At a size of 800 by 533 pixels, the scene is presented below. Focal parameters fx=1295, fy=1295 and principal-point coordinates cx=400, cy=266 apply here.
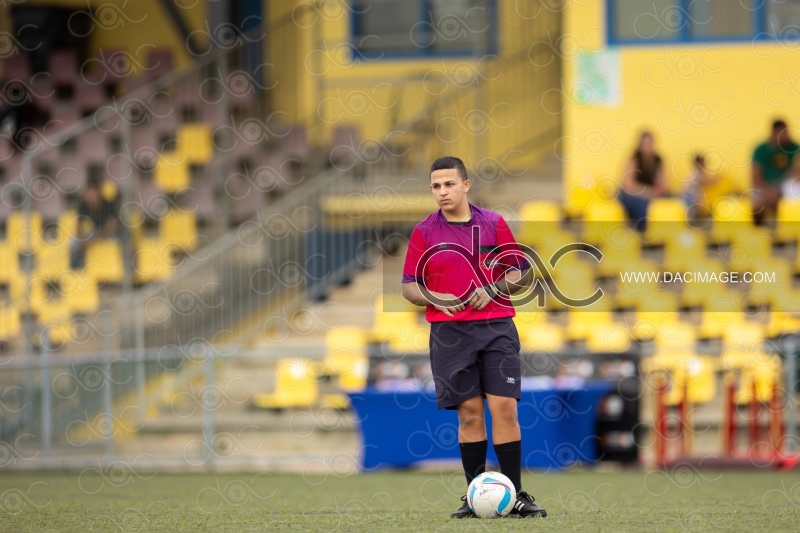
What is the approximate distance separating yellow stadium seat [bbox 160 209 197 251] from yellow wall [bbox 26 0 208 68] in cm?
392

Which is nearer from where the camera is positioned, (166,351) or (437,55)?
(166,351)

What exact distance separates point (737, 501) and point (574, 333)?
532 centimetres

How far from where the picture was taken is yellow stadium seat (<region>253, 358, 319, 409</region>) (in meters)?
12.3

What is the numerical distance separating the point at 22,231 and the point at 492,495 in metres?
8.72

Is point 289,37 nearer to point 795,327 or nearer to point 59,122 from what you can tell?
point 59,122

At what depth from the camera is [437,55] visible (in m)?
16.5

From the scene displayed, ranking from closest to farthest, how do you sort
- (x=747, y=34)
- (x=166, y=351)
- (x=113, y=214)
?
(x=166, y=351) < (x=113, y=214) < (x=747, y=34)

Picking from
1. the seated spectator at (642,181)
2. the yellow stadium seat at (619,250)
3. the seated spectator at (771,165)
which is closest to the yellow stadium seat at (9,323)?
the yellow stadium seat at (619,250)

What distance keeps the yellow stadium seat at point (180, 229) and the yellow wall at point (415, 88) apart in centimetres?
218

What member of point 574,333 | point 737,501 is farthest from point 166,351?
point 737,501

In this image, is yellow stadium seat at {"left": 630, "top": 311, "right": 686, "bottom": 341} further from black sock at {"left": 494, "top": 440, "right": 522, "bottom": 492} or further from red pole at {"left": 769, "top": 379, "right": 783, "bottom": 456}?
black sock at {"left": 494, "top": 440, "right": 522, "bottom": 492}

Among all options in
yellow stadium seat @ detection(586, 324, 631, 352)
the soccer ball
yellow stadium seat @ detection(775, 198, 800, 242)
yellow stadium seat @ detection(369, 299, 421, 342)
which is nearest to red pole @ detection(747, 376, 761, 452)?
yellow stadium seat @ detection(586, 324, 631, 352)

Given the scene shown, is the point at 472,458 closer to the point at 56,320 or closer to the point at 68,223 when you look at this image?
the point at 56,320

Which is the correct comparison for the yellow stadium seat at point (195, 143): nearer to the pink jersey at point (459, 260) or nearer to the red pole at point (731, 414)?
the red pole at point (731, 414)
